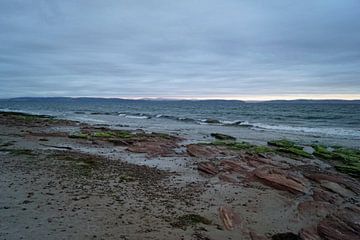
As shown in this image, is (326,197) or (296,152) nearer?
(326,197)

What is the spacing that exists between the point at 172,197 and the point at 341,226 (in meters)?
5.00

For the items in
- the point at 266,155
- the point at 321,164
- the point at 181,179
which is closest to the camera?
the point at 181,179

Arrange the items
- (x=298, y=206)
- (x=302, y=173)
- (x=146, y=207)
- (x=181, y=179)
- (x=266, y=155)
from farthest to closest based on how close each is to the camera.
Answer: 1. (x=266, y=155)
2. (x=302, y=173)
3. (x=181, y=179)
4. (x=298, y=206)
5. (x=146, y=207)

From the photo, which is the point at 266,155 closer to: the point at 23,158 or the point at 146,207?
the point at 146,207

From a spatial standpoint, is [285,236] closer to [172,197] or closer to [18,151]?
[172,197]

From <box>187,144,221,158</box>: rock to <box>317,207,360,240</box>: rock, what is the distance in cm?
978

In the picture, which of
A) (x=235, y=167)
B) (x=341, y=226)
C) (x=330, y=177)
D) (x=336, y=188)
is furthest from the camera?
(x=235, y=167)

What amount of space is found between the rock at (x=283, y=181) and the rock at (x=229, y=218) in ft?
11.8

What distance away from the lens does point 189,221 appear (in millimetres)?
8633

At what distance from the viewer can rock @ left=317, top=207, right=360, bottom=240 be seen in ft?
26.4

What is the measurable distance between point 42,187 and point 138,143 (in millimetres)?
11894

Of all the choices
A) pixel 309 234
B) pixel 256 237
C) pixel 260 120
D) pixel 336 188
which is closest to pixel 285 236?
pixel 309 234

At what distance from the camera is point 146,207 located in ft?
31.2

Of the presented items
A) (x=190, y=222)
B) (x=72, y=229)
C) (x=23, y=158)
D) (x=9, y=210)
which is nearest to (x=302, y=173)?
(x=190, y=222)
